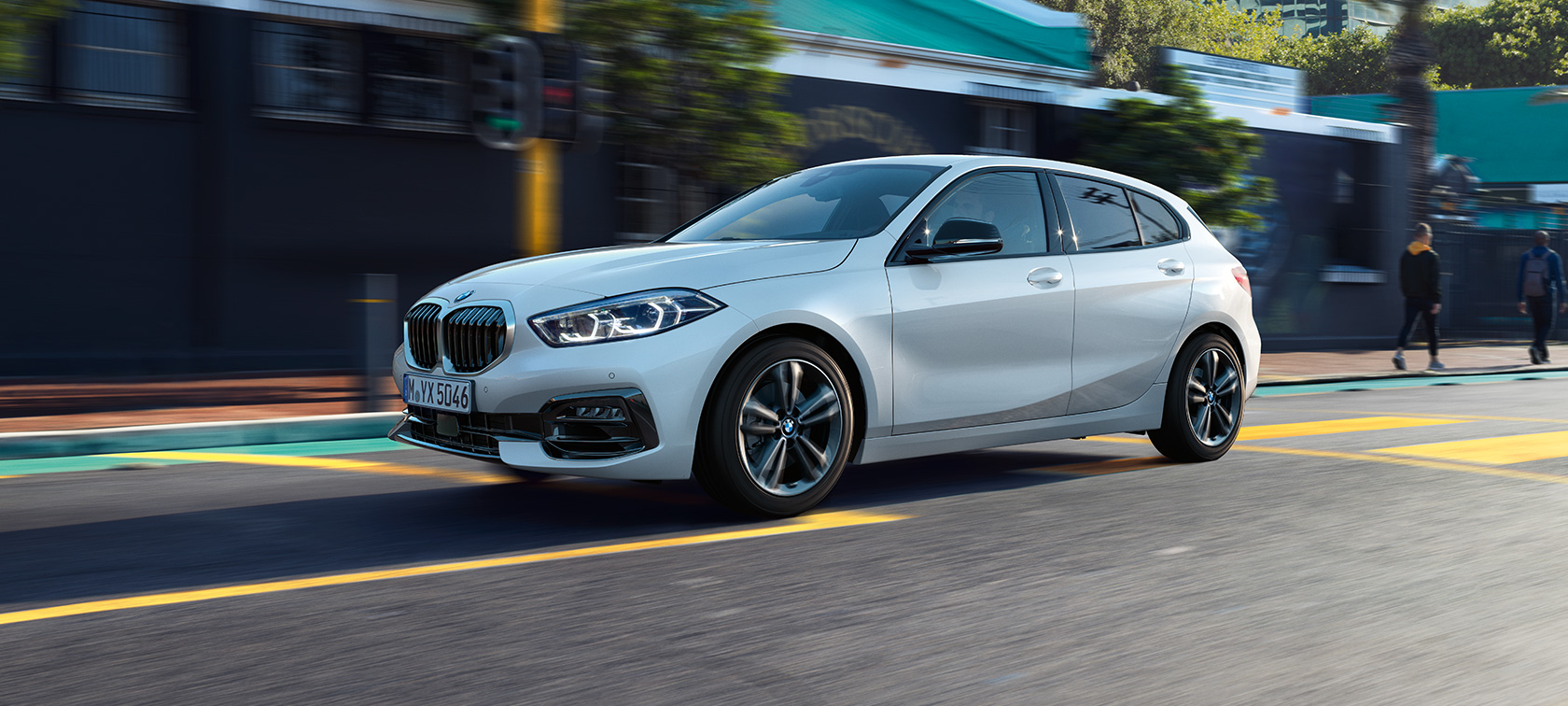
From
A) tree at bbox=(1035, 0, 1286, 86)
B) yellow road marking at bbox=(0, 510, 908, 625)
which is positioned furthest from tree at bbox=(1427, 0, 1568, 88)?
yellow road marking at bbox=(0, 510, 908, 625)

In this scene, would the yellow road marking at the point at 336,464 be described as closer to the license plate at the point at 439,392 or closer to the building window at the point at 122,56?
the license plate at the point at 439,392

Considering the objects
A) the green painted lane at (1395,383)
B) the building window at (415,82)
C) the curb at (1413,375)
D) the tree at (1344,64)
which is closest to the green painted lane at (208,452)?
the building window at (415,82)

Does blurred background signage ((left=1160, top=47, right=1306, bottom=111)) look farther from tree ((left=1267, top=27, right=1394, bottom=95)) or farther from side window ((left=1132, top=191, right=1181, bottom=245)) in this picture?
tree ((left=1267, top=27, right=1394, bottom=95))

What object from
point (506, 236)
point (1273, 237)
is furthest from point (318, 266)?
point (1273, 237)

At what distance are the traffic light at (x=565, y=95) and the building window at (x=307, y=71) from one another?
18.0 ft

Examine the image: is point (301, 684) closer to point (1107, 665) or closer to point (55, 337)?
point (1107, 665)

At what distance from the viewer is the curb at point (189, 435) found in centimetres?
803

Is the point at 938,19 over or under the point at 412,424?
over

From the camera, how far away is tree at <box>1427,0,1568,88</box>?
55156 mm

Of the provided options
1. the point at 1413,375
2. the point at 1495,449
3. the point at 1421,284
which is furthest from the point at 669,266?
the point at 1421,284

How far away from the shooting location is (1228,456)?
309 inches

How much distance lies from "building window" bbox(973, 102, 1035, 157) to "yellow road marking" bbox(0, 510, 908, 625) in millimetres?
14508

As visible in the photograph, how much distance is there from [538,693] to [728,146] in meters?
10.3

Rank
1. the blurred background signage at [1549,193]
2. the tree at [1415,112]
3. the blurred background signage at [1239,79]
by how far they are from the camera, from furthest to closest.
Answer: the blurred background signage at [1549,193] < the tree at [1415,112] < the blurred background signage at [1239,79]
